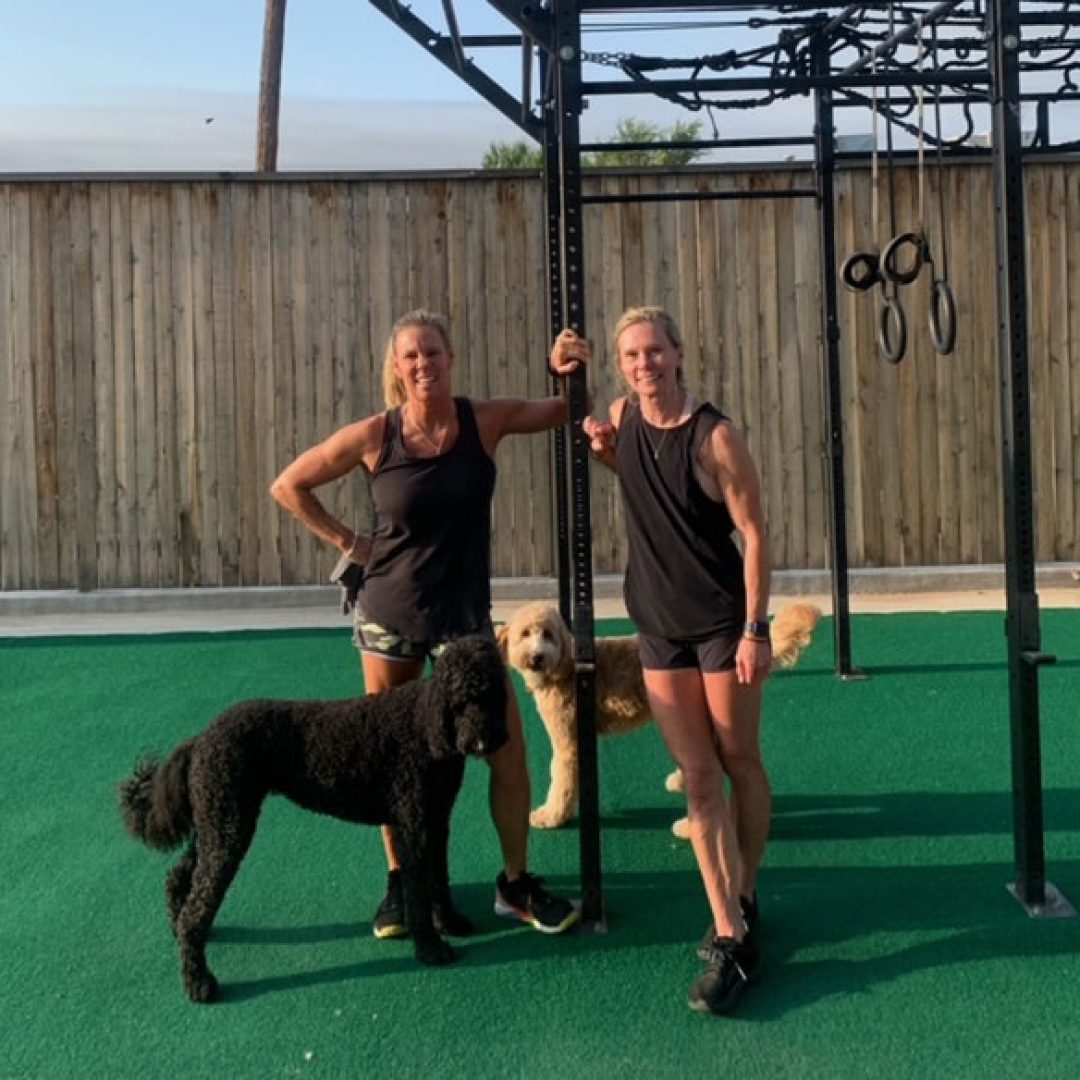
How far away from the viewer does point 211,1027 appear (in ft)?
9.53

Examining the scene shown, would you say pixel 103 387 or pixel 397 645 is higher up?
pixel 103 387

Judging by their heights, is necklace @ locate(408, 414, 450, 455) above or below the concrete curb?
above

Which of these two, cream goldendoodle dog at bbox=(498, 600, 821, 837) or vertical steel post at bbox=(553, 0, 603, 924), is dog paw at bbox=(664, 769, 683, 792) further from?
vertical steel post at bbox=(553, 0, 603, 924)

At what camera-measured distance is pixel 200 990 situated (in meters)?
3.03

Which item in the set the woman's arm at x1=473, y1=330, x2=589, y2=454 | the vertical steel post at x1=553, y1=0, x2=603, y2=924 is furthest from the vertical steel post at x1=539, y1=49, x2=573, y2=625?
the woman's arm at x1=473, y1=330, x2=589, y2=454

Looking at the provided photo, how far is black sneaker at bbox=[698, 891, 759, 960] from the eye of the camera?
3068 millimetres

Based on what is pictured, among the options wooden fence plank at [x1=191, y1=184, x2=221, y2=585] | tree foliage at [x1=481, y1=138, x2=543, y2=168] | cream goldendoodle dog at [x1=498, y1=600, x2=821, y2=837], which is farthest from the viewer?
tree foliage at [x1=481, y1=138, x2=543, y2=168]

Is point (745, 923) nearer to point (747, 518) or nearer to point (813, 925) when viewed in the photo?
point (813, 925)

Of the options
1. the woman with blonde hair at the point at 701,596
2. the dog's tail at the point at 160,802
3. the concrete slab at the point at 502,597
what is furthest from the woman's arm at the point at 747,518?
the concrete slab at the point at 502,597

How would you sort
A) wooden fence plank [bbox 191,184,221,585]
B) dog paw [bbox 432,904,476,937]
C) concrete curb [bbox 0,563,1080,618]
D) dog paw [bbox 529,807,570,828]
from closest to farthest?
1. dog paw [bbox 432,904,476,937]
2. dog paw [bbox 529,807,570,828]
3. concrete curb [bbox 0,563,1080,618]
4. wooden fence plank [bbox 191,184,221,585]

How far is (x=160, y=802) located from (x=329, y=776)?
443mm

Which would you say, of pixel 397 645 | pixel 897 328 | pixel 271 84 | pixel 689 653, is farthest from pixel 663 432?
pixel 271 84

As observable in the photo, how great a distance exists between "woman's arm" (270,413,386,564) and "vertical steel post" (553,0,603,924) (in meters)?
0.55

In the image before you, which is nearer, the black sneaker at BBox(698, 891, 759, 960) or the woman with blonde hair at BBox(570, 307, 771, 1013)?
the woman with blonde hair at BBox(570, 307, 771, 1013)
